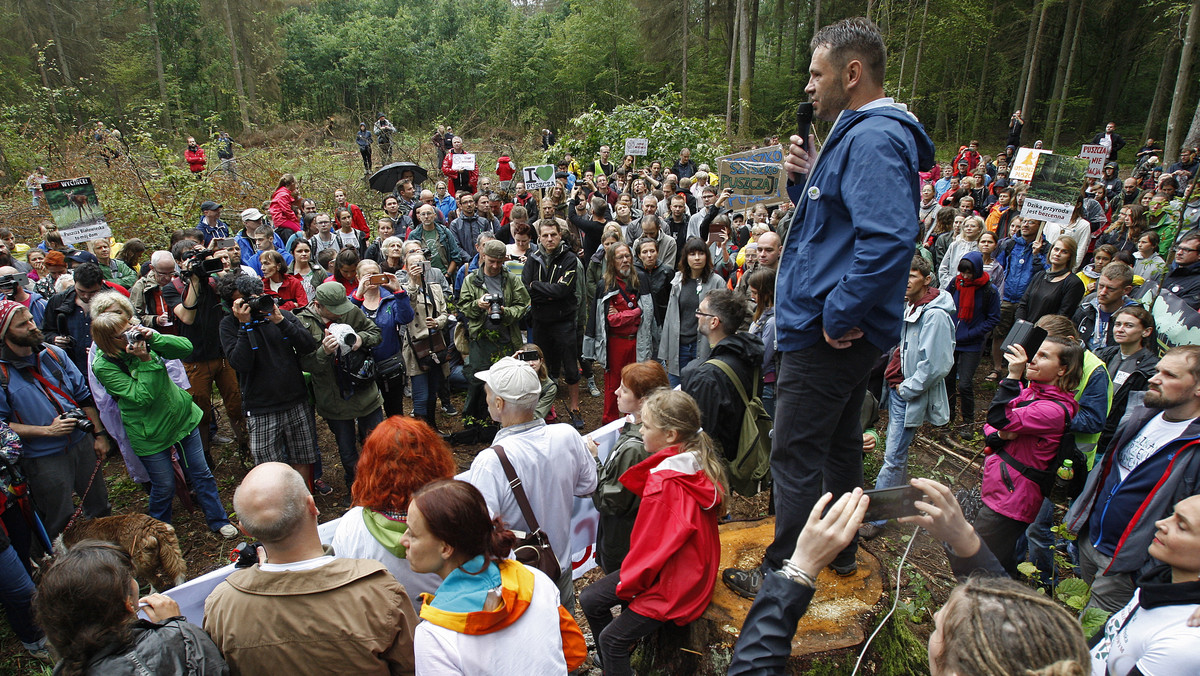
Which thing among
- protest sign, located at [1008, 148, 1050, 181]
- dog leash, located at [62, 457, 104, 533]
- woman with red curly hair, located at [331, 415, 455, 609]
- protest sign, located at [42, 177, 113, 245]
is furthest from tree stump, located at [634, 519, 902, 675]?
protest sign, located at [1008, 148, 1050, 181]

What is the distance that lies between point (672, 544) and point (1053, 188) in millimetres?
8526

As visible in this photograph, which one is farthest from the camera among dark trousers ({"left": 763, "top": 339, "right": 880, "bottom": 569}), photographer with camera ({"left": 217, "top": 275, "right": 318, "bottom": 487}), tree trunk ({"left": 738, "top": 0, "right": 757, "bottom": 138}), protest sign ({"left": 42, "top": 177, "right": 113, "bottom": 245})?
tree trunk ({"left": 738, "top": 0, "right": 757, "bottom": 138})

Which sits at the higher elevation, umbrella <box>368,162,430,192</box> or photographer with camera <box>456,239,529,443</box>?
umbrella <box>368,162,430,192</box>


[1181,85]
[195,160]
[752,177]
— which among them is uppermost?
[1181,85]

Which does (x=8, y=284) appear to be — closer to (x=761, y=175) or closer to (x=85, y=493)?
(x=85, y=493)

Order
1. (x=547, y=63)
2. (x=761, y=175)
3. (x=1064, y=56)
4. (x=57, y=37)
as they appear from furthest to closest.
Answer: (x=547, y=63)
(x=57, y=37)
(x=1064, y=56)
(x=761, y=175)

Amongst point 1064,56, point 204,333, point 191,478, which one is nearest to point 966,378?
point 191,478

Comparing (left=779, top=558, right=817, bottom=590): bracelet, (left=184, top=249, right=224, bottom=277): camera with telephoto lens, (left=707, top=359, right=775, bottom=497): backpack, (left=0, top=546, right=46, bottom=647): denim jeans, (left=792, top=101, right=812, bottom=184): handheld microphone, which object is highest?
(left=792, top=101, right=812, bottom=184): handheld microphone

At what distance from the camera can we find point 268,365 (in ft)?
15.4

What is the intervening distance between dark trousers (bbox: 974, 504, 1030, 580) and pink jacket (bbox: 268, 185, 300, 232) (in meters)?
9.98

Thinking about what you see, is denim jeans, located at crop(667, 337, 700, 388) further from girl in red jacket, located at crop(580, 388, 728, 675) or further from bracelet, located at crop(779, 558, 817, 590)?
bracelet, located at crop(779, 558, 817, 590)

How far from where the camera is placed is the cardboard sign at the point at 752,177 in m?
8.86

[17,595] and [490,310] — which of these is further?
[490,310]

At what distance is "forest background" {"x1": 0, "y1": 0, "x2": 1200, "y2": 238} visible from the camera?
2623 centimetres
